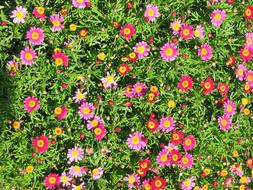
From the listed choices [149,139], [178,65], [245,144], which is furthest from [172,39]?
[245,144]

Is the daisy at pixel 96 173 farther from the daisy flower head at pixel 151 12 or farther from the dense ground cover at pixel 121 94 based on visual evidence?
the daisy flower head at pixel 151 12

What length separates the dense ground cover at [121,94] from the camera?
13.1ft

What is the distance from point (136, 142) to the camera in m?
4.07

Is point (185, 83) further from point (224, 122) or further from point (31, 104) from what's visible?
point (31, 104)

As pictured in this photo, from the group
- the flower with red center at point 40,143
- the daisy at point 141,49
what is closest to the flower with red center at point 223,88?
the daisy at point 141,49

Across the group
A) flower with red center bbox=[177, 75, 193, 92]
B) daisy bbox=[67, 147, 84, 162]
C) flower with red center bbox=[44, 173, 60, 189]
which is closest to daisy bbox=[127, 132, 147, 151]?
daisy bbox=[67, 147, 84, 162]

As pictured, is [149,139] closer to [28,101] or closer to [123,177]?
[123,177]

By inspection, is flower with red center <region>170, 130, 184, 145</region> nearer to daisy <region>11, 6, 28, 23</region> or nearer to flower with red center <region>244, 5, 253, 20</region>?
flower with red center <region>244, 5, 253, 20</region>

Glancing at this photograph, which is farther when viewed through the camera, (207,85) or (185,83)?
(207,85)

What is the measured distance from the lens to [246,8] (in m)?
4.39

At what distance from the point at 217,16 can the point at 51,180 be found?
2.19m

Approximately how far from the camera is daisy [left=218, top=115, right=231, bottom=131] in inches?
166

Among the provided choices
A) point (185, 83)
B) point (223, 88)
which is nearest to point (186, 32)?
point (185, 83)

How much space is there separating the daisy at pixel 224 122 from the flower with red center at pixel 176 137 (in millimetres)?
407
